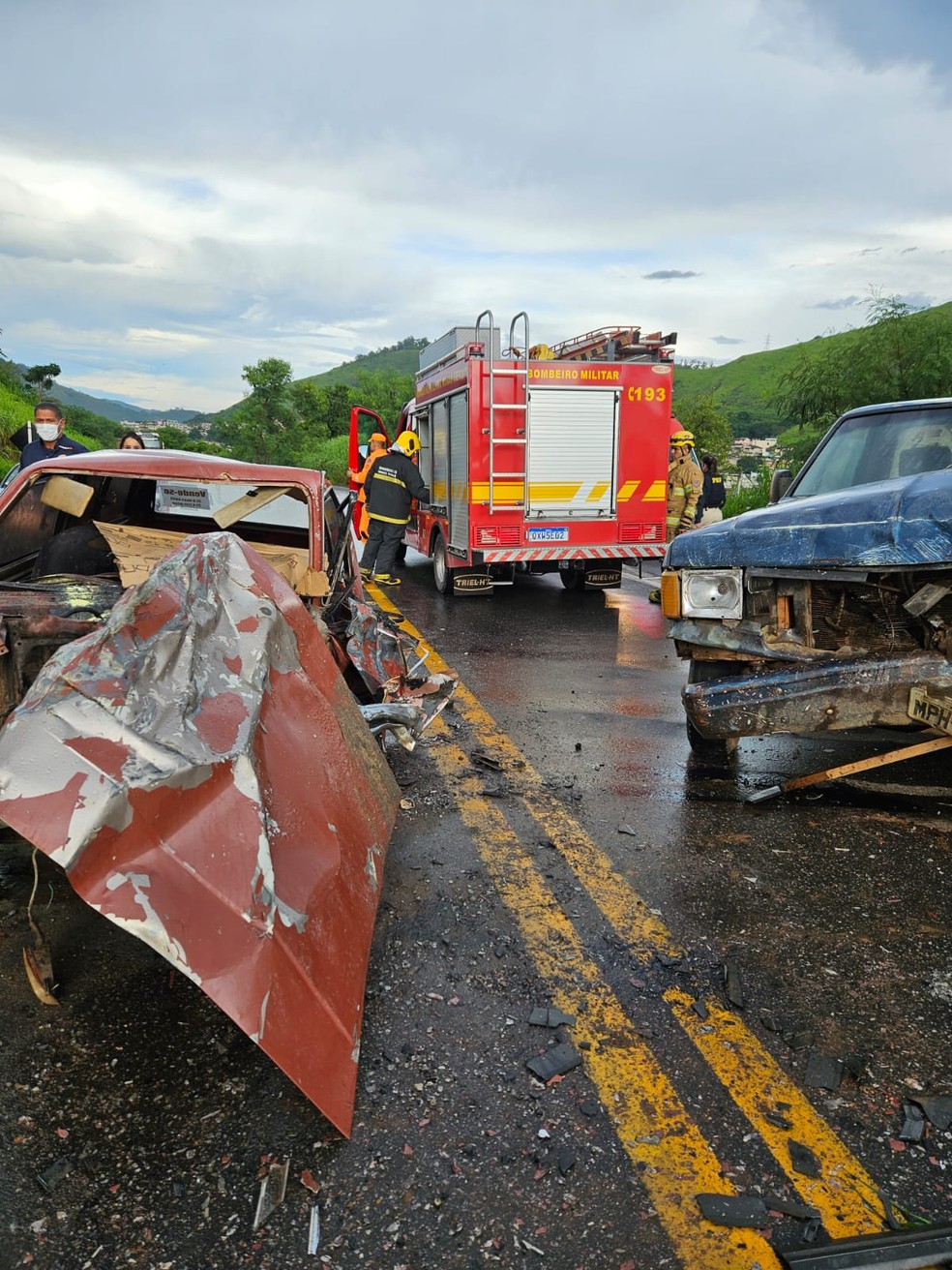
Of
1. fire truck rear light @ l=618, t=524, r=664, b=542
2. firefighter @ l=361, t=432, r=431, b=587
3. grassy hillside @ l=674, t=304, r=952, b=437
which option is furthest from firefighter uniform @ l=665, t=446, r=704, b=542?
grassy hillside @ l=674, t=304, r=952, b=437

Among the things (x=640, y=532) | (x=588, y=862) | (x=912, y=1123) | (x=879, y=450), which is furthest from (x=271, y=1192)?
(x=640, y=532)

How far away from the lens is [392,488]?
34.2 ft

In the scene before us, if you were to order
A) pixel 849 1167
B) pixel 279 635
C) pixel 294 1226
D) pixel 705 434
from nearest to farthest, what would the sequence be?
pixel 294 1226
pixel 849 1167
pixel 279 635
pixel 705 434

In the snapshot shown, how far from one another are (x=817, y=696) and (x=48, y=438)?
22.1 ft

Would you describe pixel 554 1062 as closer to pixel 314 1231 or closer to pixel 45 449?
pixel 314 1231

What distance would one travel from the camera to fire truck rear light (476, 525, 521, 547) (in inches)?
379

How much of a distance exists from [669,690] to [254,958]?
4798 mm

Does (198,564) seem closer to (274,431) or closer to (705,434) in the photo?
(705,434)

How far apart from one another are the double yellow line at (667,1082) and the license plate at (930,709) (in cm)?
139

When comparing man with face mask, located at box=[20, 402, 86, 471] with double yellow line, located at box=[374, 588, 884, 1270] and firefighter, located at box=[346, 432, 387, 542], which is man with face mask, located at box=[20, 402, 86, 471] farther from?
double yellow line, located at box=[374, 588, 884, 1270]

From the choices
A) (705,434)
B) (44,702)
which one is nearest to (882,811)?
(44,702)

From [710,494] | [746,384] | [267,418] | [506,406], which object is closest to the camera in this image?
[506,406]

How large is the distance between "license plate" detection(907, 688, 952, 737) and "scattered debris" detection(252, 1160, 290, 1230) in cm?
283

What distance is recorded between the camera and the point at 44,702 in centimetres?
202
